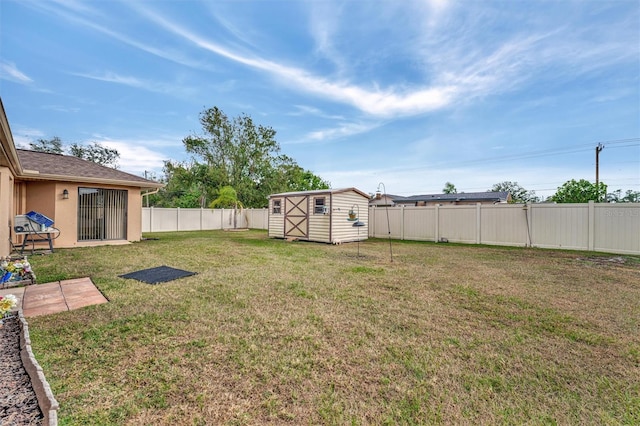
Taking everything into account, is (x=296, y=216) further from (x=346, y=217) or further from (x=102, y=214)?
(x=102, y=214)

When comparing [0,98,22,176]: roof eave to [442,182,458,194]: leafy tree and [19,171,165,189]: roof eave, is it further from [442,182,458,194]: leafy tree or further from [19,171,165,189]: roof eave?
[442,182,458,194]: leafy tree

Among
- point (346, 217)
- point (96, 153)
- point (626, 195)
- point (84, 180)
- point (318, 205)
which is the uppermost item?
point (96, 153)

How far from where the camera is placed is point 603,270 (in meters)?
5.76

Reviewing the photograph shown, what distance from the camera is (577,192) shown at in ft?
77.2

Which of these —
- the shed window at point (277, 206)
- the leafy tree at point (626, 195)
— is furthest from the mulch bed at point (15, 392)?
the leafy tree at point (626, 195)

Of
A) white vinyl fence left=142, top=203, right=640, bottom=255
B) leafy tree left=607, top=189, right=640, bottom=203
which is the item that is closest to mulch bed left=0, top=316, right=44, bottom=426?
white vinyl fence left=142, top=203, right=640, bottom=255

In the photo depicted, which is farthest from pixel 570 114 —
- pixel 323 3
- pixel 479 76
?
pixel 323 3

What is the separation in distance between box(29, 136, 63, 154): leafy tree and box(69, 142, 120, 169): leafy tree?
33.4 inches

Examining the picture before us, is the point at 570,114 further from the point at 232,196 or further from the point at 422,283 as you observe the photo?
the point at 232,196

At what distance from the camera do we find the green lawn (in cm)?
167

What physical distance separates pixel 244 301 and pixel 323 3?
8.52m

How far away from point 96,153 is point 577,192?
42379 mm

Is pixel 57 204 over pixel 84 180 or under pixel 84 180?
under

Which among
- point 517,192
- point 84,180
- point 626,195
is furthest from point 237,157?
point 626,195
